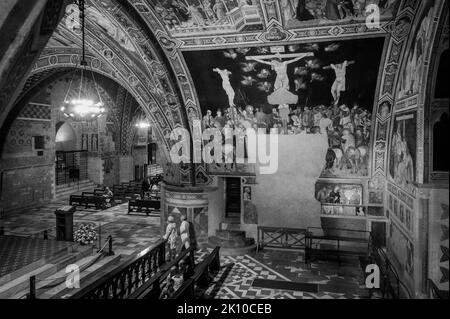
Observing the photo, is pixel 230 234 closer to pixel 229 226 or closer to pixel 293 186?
pixel 229 226

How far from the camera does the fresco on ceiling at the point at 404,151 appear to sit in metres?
7.80

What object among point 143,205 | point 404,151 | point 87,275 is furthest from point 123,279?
point 143,205

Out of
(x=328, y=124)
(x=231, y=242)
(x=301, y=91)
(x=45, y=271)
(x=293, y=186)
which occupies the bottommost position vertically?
(x=45, y=271)

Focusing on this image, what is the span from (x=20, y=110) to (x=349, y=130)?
1390cm

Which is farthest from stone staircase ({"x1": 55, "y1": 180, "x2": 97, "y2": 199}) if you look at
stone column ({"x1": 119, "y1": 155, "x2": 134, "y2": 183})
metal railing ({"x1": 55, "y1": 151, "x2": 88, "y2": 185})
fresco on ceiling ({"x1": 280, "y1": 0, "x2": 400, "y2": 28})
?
fresco on ceiling ({"x1": 280, "y1": 0, "x2": 400, "y2": 28})

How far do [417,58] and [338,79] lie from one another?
253cm

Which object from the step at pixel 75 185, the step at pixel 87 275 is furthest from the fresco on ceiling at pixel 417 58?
the step at pixel 75 185

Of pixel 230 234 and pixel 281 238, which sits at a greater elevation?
pixel 230 234

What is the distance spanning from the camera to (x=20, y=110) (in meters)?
16.6

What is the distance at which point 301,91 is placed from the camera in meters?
10.6

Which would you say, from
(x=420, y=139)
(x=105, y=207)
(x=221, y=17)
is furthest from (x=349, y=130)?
(x=105, y=207)

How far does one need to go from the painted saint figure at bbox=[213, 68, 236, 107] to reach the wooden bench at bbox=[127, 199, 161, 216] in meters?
7.08
